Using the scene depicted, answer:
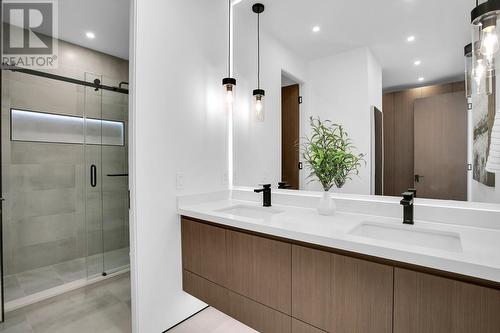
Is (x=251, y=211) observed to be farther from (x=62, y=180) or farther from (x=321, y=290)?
(x=62, y=180)

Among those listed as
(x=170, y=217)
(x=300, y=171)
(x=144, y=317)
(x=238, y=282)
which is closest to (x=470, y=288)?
(x=238, y=282)

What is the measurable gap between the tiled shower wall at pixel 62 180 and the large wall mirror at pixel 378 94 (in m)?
1.95

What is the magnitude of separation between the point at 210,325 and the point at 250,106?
184 cm

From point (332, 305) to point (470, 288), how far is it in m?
0.52

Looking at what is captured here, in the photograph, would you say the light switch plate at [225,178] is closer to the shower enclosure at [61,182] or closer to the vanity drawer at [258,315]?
the vanity drawer at [258,315]

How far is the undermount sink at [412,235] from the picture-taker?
1.19 meters

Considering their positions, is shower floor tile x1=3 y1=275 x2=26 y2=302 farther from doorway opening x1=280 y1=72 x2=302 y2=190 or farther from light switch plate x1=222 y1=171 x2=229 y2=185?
doorway opening x1=280 y1=72 x2=302 y2=190

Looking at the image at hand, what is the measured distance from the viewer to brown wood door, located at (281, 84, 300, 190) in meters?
1.94

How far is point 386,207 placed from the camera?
4.87 ft

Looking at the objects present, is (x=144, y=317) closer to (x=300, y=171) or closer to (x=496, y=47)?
(x=300, y=171)

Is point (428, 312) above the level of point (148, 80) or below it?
below

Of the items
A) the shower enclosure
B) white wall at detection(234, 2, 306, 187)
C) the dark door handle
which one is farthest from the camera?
the shower enclosure

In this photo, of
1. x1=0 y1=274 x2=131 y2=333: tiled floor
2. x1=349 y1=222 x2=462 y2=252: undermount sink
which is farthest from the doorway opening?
x1=0 y1=274 x2=131 y2=333: tiled floor

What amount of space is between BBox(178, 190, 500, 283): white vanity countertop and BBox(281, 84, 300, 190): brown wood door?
0.16m
